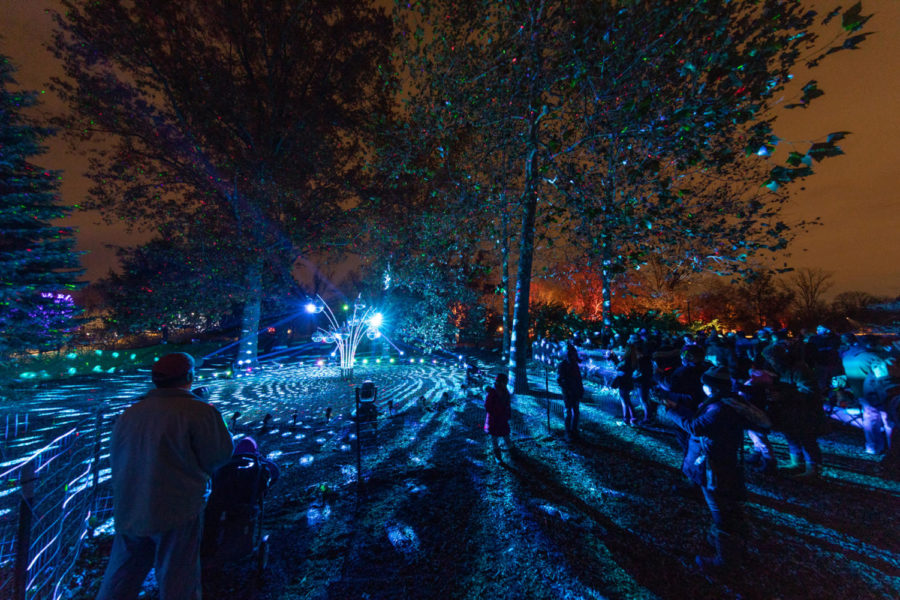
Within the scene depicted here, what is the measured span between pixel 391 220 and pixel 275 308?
48.1 ft

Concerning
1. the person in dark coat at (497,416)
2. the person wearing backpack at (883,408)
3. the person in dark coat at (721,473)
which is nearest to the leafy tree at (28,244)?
the person in dark coat at (497,416)

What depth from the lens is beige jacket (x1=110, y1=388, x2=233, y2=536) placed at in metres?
2.28

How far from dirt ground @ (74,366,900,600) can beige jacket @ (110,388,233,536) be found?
4.62 feet

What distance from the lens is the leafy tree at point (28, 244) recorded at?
11102 millimetres

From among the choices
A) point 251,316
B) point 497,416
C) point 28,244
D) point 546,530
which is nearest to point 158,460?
point 546,530

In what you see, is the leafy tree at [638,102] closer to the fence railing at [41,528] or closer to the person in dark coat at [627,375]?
the person in dark coat at [627,375]

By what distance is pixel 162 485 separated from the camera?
2.30m

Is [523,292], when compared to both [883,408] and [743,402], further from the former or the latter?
[743,402]

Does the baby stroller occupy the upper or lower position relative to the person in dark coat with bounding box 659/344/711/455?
lower

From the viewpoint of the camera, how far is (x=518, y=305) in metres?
11.9

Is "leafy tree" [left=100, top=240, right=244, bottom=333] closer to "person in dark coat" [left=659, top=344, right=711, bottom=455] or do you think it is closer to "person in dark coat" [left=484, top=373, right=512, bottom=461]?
"person in dark coat" [left=484, top=373, right=512, bottom=461]

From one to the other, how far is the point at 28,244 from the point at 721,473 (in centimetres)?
2111

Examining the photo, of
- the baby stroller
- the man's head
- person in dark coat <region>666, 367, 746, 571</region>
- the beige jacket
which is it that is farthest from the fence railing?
person in dark coat <region>666, 367, 746, 571</region>

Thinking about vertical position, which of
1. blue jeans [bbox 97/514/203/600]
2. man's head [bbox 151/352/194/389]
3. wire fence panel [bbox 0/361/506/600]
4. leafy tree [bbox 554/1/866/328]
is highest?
leafy tree [bbox 554/1/866/328]
